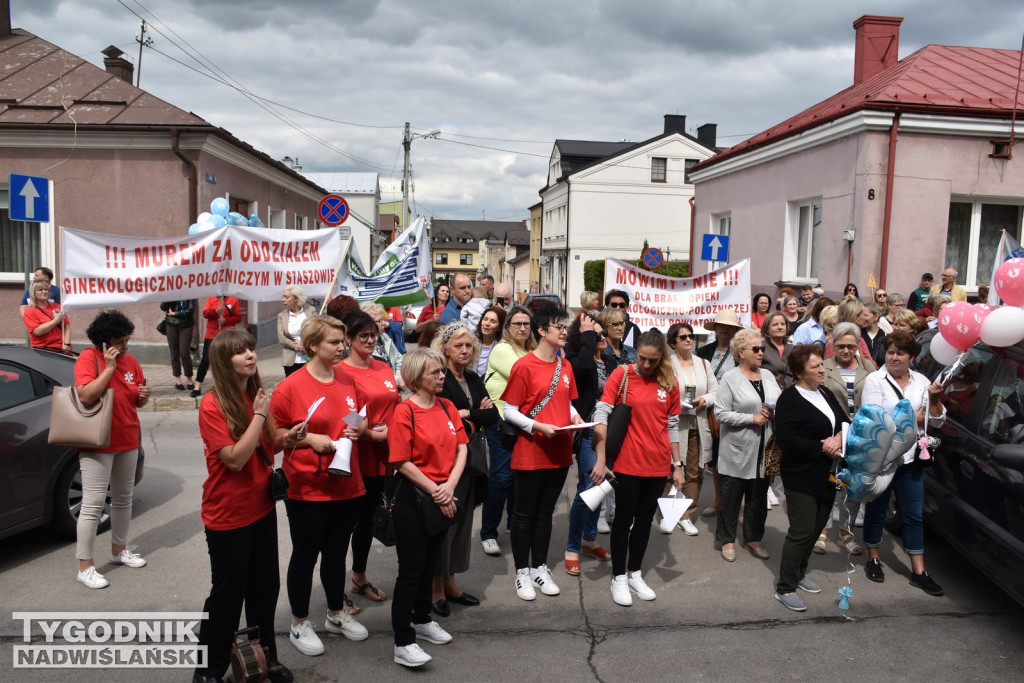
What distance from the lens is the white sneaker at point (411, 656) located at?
3.92 metres

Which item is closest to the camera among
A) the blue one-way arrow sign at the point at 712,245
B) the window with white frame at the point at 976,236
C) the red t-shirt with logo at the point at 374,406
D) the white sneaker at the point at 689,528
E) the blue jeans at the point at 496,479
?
the red t-shirt with logo at the point at 374,406

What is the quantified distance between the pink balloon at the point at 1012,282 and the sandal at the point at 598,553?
3.52 metres

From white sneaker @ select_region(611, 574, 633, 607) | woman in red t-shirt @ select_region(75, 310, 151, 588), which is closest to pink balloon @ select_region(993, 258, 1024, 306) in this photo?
white sneaker @ select_region(611, 574, 633, 607)

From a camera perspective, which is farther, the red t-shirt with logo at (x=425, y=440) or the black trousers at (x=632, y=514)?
the black trousers at (x=632, y=514)

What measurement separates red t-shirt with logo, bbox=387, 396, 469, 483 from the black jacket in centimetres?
214

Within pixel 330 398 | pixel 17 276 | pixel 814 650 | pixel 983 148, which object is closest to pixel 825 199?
pixel 983 148

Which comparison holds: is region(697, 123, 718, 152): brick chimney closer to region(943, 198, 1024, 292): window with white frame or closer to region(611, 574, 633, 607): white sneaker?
region(943, 198, 1024, 292): window with white frame

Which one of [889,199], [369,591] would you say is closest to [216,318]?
[369,591]

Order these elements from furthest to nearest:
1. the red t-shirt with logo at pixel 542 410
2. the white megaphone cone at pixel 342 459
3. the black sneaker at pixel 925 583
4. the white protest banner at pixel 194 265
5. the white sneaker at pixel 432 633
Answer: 1. the white protest banner at pixel 194 265
2. the black sneaker at pixel 925 583
3. the red t-shirt with logo at pixel 542 410
4. the white sneaker at pixel 432 633
5. the white megaphone cone at pixel 342 459

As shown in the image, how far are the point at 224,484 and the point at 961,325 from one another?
5.04m

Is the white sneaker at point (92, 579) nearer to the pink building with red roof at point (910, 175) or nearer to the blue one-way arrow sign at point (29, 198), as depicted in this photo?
the blue one-way arrow sign at point (29, 198)

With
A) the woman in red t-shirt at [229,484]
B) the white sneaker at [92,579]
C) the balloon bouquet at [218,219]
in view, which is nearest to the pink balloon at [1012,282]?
the woman in red t-shirt at [229,484]

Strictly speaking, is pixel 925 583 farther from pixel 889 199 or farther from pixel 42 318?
pixel 889 199

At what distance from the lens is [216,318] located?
1038 cm
